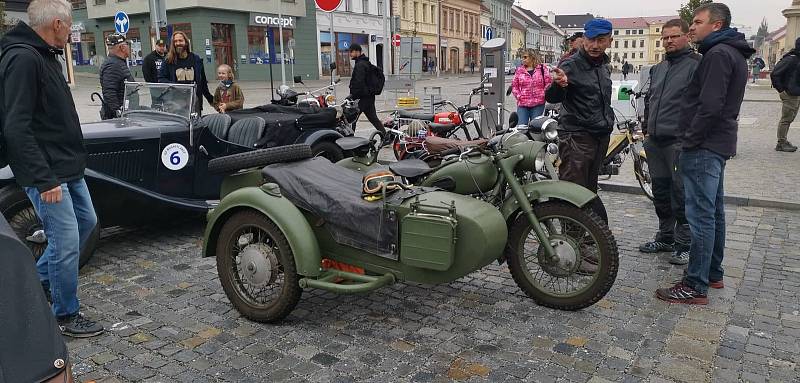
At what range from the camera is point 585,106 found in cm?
491

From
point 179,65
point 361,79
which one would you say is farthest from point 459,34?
point 179,65

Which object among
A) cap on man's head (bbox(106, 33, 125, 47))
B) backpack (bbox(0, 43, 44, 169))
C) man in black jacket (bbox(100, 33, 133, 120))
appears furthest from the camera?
cap on man's head (bbox(106, 33, 125, 47))

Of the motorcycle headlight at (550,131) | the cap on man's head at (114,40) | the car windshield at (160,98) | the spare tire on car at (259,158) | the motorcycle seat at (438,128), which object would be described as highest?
the cap on man's head at (114,40)

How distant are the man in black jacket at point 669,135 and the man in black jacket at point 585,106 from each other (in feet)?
1.26

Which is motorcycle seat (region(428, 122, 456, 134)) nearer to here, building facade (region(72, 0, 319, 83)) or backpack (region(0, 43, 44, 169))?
backpack (region(0, 43, 44, 169))

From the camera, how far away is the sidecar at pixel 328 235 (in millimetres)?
3498

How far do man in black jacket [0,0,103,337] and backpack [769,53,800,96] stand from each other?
977 cm

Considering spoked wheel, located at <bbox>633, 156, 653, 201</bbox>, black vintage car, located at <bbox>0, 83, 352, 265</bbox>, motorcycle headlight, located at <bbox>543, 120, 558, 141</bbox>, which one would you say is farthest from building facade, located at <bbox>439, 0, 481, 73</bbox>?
motorcycle headlight, located at <bbox>543, 120, 558, 141</bbox>

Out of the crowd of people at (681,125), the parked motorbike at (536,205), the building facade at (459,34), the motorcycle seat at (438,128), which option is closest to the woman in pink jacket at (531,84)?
the motorcycle seat at (438,128)

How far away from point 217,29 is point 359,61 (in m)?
28.9

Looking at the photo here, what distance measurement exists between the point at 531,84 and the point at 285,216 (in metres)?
6.82

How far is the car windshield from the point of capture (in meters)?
5.82

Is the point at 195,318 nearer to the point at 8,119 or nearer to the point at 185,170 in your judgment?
the point at 8,119

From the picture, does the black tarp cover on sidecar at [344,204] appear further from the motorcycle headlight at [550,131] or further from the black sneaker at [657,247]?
the black sneaker at [657,247]
